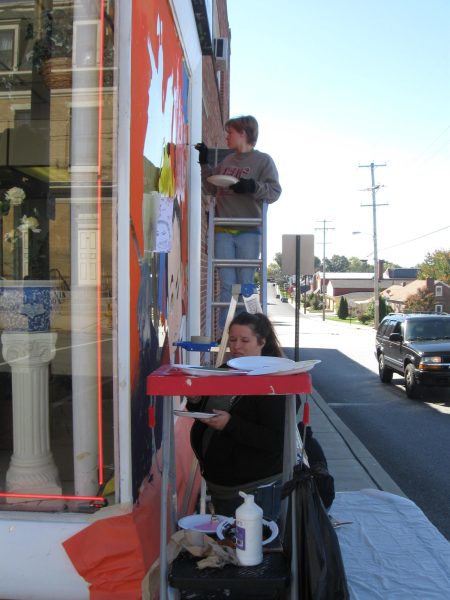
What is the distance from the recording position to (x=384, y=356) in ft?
48.3

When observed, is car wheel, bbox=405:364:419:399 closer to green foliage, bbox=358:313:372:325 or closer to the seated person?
the seated person

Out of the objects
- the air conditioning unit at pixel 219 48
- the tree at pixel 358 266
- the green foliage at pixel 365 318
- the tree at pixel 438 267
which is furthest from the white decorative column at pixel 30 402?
the tree at pixel 358 266

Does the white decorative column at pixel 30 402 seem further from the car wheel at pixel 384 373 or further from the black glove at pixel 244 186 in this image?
the car wheel at pixel 384 373

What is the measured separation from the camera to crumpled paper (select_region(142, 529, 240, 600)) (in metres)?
2.33

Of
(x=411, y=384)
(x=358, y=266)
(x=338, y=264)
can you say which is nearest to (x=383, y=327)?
(x=411, y=384)

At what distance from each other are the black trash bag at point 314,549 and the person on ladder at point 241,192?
265 cm

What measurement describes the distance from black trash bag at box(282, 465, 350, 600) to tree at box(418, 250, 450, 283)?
244ft

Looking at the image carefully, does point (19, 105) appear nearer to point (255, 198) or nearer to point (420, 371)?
point (255, 198)

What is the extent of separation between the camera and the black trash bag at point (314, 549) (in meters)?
2.19

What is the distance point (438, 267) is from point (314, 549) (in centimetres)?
7971

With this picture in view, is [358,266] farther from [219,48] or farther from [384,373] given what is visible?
[219,48]

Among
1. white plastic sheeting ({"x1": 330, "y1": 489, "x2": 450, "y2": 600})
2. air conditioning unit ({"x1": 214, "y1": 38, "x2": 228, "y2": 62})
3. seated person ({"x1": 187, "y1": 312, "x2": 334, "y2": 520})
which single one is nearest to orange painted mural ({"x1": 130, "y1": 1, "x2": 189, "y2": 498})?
seated person ({"x1": 187, "y1": 312, "x2": 334, "y2": 520})

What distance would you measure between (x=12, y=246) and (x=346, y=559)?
2.77 meters

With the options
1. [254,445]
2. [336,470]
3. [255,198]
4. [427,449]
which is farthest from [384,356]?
[254,445]
